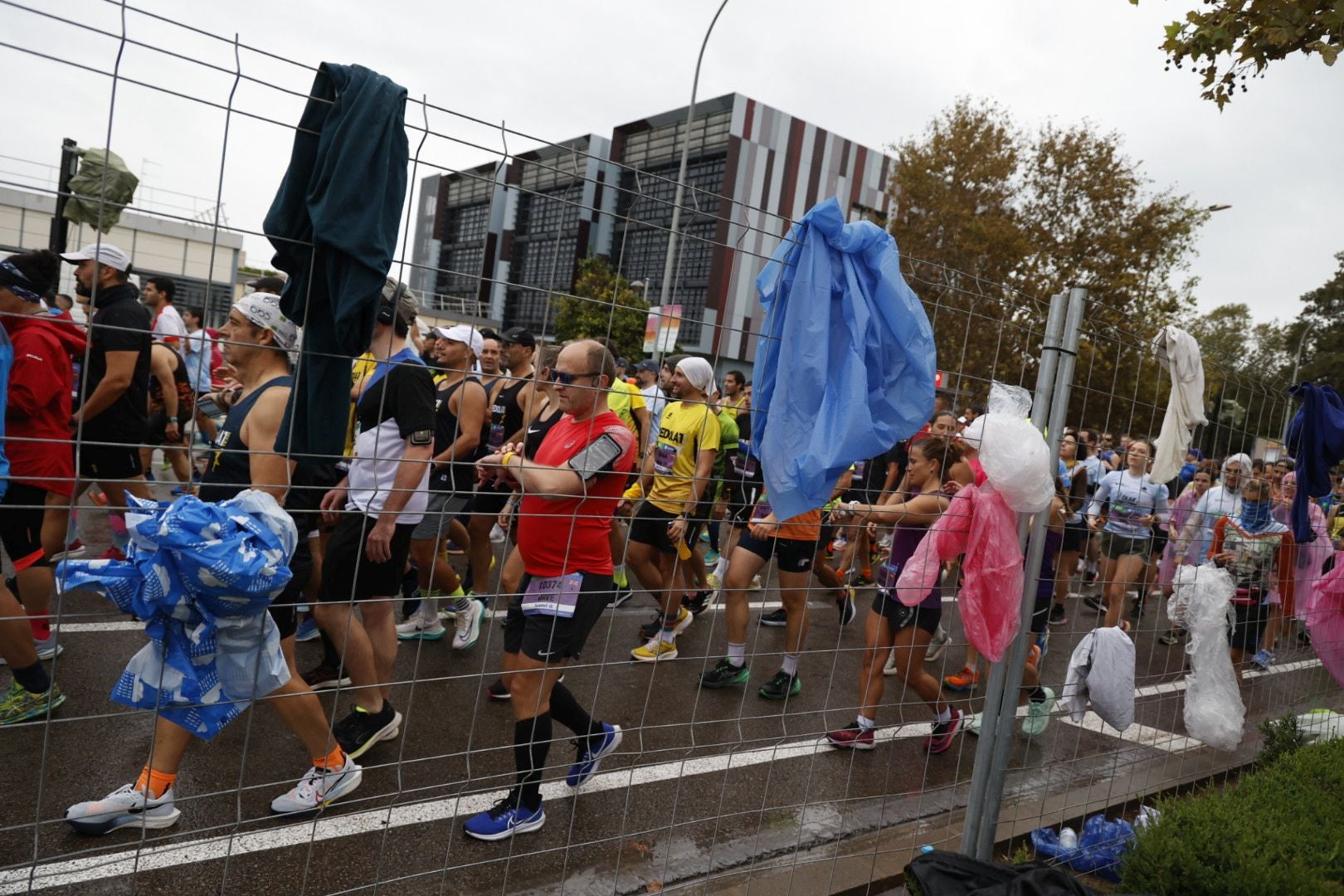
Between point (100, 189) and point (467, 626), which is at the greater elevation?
point (100, 189)

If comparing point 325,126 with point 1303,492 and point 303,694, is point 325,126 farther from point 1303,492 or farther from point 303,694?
point 1303,492

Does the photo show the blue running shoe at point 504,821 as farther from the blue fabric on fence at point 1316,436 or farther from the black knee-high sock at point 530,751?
the blue fabric on fence at point 1316,436

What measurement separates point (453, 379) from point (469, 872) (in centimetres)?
290

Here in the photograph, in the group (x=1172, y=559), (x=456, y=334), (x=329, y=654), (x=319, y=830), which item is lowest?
(x=319, y=830)

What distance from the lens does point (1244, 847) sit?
2.86 metres

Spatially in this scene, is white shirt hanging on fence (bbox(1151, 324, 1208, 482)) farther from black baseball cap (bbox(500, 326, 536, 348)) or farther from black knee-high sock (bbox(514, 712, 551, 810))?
black baseball cap (bbox(500, 326, 536, 348))

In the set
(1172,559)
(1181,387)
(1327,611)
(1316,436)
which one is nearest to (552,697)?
(1181,387)

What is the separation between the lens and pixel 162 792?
2930 mm

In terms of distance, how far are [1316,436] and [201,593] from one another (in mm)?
5560

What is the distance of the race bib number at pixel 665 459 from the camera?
617 centimetres

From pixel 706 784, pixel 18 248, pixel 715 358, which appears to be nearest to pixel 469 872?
pixel 706 784

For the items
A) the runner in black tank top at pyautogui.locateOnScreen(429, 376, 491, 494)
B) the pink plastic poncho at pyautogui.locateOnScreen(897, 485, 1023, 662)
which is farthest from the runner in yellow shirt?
the pink plastic poncho at pyautogui.locateOnScreen(897, 485, 1023, 662)

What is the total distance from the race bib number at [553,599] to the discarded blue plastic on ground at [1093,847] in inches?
86.5

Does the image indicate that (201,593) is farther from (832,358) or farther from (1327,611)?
(1327,611)
